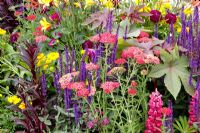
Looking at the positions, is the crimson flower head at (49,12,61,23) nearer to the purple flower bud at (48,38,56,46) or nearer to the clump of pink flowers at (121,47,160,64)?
the purple flower bud at (48,38,56,46)

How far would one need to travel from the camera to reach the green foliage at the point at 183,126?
2.13 metres

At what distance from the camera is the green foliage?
213 cm

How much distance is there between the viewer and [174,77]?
7.52 ft

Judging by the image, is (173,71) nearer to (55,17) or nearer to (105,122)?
(105,122)

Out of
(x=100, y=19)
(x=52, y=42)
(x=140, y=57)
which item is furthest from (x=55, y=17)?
(x=140, y=57)

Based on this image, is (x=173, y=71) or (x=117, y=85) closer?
(x=117, y=85)

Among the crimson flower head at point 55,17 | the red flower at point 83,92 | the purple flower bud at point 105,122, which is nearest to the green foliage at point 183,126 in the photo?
the purple flower bud at point 105,122

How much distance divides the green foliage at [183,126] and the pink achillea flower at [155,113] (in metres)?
0.22

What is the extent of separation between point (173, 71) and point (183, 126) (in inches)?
11.8

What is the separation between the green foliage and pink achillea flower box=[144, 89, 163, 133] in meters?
0.22

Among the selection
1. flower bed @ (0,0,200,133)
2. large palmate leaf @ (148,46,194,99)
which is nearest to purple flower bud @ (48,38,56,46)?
flower bed @ (0,0,200,133)

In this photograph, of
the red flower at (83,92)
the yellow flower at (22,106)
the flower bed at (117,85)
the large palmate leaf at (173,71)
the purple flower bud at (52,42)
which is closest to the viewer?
the red flower at (83,92)

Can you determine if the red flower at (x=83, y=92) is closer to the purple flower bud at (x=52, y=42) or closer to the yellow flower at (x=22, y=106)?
the yellow flower at (x=22, y=106)

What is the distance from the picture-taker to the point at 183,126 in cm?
222
